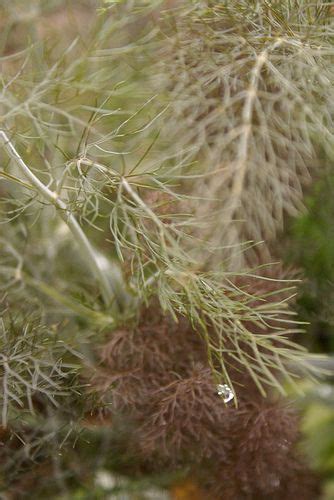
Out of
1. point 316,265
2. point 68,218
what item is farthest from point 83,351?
point 316,265

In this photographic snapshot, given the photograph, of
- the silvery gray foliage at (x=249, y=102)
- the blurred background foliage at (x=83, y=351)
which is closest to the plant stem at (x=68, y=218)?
the blurred background foliage at (x=83, y=351)

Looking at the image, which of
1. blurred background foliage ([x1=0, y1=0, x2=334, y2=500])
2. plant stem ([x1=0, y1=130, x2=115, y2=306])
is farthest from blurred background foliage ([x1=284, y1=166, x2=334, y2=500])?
plant stem ([x1=0, y1=130, x2=115, y2=306])

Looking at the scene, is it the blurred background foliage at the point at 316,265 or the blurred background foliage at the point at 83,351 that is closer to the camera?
the blurred background foliage at the point at 83,351

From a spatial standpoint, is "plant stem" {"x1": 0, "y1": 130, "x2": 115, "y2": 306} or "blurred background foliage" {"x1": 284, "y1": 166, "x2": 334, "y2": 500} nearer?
"plant stem" {"x1": 0, "y1": 130, "x2": 115, "y2": 306}

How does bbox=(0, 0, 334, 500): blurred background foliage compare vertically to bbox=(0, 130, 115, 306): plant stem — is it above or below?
below

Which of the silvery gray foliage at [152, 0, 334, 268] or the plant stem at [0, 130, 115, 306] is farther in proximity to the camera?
the silvery gray foliage at [152, 0, 334, 268]

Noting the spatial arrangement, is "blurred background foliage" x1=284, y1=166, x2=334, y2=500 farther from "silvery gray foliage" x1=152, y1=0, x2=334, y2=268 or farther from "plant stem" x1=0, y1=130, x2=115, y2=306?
"plant stem" x1=0, y1=130, x2=115, y2=306

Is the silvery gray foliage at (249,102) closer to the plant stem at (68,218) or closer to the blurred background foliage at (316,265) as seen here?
the blurred background foliage at (316,265)

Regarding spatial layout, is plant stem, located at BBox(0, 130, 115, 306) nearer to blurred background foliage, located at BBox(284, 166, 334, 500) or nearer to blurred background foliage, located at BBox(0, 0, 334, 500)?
blurred background foliage, located at BBox(0, 0, 334, 500)

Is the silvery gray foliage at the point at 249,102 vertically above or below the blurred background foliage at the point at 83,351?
above

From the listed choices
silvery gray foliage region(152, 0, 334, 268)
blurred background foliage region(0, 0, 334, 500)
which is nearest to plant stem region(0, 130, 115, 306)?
blurred background foliage region(0, 0, 334, 500)
